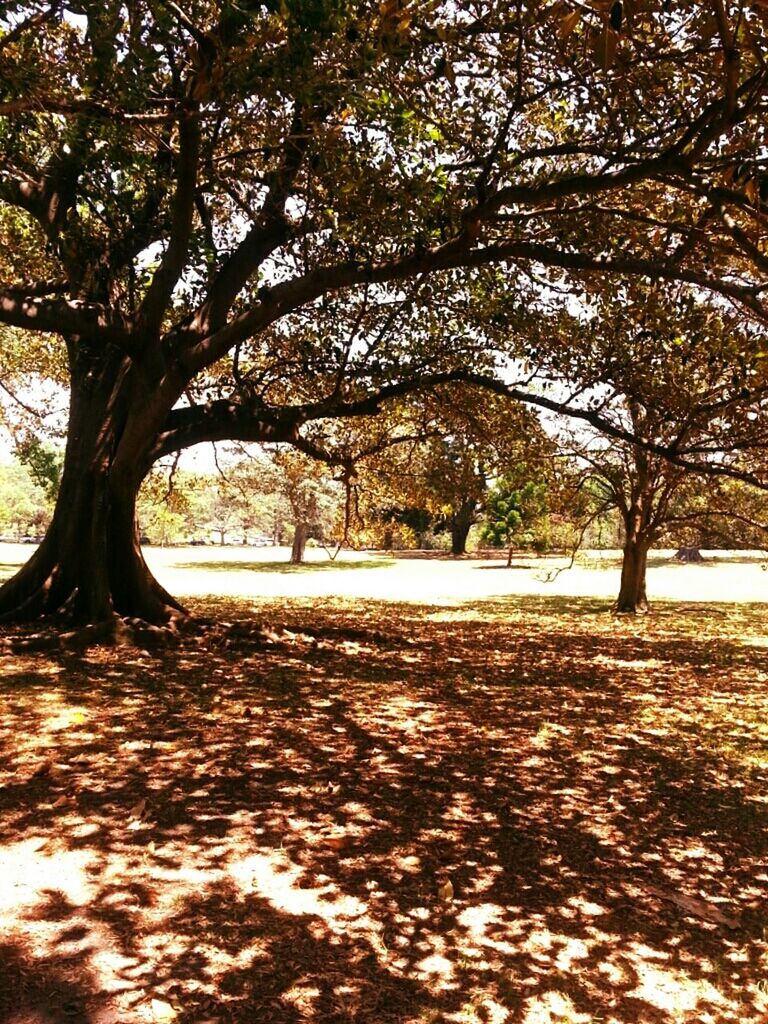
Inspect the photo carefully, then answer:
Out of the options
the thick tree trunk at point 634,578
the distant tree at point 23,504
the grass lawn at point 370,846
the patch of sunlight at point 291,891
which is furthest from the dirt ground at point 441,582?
the distant tree at point 23,504

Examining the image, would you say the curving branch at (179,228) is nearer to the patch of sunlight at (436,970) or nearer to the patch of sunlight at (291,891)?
the patch of sunlight at (291,891)

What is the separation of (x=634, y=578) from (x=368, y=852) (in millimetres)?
19403

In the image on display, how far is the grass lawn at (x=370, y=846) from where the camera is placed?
3072 millimetres

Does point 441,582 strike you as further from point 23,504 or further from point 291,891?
point 23,504

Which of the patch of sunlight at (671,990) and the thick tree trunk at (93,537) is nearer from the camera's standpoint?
the patch of sunlight at (671,990)

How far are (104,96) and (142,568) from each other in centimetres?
663

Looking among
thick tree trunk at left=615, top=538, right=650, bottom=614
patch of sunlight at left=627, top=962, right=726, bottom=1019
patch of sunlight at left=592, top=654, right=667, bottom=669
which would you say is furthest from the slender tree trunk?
patch of sunlight at left=627, top=962, right=726, bottom=1019

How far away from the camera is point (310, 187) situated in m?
8.48

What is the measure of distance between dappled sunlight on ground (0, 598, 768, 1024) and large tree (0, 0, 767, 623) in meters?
4.00

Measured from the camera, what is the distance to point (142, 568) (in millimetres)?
11172

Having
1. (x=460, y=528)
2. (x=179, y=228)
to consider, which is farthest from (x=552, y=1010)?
(x=460, y=528)

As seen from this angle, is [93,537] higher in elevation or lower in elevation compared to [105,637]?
higher

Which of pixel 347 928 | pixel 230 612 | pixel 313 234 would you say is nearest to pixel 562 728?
pixel 347 928

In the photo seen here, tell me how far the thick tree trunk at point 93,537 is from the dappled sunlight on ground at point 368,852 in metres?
1.58
